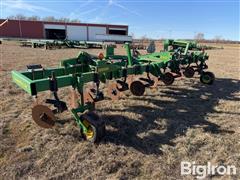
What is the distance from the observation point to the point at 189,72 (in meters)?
7.98

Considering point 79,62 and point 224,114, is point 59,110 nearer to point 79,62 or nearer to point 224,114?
point 79,62

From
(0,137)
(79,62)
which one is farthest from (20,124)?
(79,62)

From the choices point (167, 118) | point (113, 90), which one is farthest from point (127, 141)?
point (113, 90)

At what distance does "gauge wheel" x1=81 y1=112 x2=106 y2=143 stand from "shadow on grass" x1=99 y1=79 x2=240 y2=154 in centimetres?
24

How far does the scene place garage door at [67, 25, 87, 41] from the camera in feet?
154

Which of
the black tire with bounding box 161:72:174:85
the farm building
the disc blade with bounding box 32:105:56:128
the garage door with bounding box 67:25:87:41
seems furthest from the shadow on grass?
the garage door with bounding box 67:25:87:41

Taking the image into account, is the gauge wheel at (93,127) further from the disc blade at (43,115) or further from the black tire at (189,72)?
the black tire at (189,72)

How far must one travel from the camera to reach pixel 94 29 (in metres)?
48.2

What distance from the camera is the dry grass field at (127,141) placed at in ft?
10.2

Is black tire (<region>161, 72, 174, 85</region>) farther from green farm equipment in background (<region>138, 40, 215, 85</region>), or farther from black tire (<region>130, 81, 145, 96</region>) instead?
black tire (<region>130, 81, 145, 96</region>)

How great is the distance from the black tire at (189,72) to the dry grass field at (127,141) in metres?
2.22

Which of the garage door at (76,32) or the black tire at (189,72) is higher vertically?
the garage door at (76,32)

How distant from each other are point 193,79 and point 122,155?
5.77m

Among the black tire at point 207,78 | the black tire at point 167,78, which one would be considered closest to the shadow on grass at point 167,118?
the black tire at point 167,78
